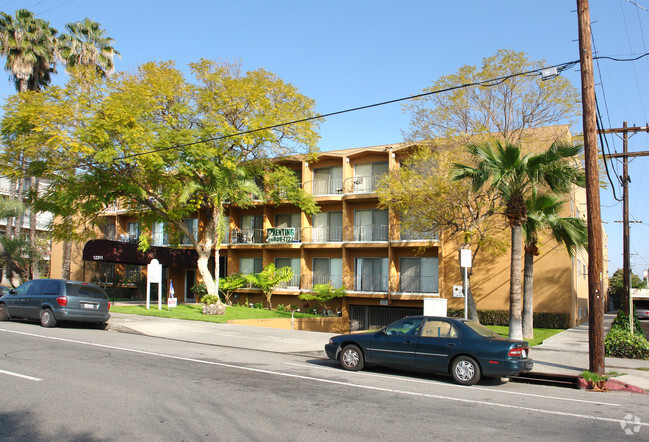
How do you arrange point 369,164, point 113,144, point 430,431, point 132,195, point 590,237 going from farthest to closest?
point 369,164 → point 132,195 → point 113,144 → point 590,237 → point 430,431

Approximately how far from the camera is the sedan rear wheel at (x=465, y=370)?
1071 cm

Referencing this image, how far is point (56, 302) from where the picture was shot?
1744 cm

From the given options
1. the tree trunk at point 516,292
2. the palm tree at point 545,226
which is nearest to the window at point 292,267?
the palm tree at point 545,226

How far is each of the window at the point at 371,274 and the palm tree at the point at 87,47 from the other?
21539 mm

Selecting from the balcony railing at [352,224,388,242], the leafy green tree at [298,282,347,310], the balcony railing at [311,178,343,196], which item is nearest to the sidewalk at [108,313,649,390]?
the leafy green tree at [298,282,347,310]

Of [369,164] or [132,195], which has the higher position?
[369,164]

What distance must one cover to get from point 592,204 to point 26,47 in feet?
115

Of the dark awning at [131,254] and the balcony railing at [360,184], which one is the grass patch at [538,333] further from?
the dark awning at [131,254]

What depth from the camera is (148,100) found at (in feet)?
78.3

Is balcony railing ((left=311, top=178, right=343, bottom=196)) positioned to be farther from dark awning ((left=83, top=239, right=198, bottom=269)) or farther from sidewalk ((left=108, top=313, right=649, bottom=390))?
sidewalk ((left=108, top=313, right=649, bottom=390))

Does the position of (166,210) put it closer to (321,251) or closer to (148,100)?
(148,100)

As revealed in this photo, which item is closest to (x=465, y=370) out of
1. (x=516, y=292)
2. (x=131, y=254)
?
(x=516, y=292)

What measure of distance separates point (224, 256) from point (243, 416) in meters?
29.9

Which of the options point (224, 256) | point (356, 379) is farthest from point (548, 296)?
point (224, 256)
